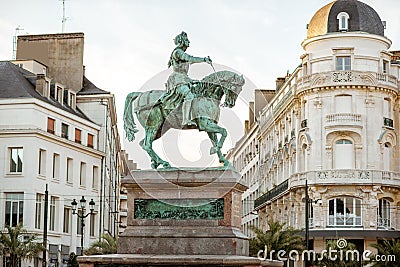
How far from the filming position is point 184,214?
770 inches

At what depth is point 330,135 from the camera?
54.6m

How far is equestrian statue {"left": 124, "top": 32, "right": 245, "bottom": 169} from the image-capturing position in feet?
65.4

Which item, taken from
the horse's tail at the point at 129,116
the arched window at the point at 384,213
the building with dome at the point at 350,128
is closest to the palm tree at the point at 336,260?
the building with dome at the point at 350,128

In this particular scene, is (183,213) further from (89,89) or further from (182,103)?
(89,89)

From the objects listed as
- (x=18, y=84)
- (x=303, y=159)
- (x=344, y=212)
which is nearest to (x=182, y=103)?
(x=344, y=212)

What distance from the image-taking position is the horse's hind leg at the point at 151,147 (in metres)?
20.3

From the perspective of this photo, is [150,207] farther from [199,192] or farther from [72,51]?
[72,51]

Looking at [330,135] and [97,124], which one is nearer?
[330,135]

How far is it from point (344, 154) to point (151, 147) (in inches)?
1390

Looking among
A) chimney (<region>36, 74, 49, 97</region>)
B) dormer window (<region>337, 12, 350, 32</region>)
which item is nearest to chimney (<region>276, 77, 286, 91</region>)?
dormer window (<region>337, 12, 350, 32</region>)

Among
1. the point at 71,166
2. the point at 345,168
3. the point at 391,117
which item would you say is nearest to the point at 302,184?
the point at 345,168

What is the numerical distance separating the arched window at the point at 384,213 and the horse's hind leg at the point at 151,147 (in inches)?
1425

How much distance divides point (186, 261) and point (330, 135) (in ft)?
125

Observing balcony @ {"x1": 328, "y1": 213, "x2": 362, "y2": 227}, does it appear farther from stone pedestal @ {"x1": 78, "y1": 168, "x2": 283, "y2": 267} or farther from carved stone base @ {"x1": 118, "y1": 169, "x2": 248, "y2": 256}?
carved stone base @ {"x1": 118, "y1": 169, "x2": 248, "y2": 256}
